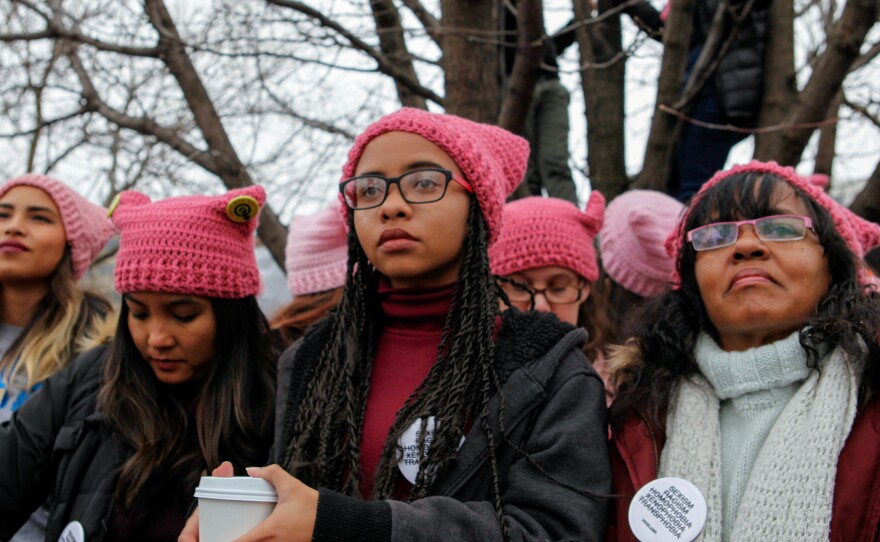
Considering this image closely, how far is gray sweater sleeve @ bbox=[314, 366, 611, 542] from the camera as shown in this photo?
1611 mm

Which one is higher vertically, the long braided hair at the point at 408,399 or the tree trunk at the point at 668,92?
the tree trunk at the point at 668,92

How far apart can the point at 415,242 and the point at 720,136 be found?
2594 millimetres

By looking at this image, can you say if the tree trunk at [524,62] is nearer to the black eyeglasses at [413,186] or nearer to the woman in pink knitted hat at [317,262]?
the woman in pink knitted hat at [317,262]

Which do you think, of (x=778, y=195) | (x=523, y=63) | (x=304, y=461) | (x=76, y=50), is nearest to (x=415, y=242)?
(x=304, y=461)

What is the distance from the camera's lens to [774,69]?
13.1ft

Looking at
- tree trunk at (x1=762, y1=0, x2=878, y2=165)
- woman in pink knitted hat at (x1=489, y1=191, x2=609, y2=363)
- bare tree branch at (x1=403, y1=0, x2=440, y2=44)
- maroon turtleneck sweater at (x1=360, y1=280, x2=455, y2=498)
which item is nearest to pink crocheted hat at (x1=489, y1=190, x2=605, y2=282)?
woman in pink knitted hat at (x1=489, y1=191, x2=609, y2=363)

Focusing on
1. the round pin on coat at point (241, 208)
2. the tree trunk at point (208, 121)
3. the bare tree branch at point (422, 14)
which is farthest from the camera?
the tree trunk at point (208, 121)

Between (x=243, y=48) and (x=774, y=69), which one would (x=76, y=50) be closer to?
(x=243, y=48)

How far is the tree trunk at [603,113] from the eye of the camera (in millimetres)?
4277

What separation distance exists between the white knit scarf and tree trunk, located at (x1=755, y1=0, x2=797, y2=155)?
2213 mm

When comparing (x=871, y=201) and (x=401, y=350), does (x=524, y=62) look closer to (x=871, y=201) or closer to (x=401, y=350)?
(x=871, y=201)

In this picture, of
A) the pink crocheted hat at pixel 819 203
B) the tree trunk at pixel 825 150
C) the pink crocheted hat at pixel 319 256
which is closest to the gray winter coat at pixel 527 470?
the pink crocheted hat at pixel 819 203

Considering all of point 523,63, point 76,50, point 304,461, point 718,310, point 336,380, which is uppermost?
point 76,50

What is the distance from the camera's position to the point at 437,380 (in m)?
2.04
